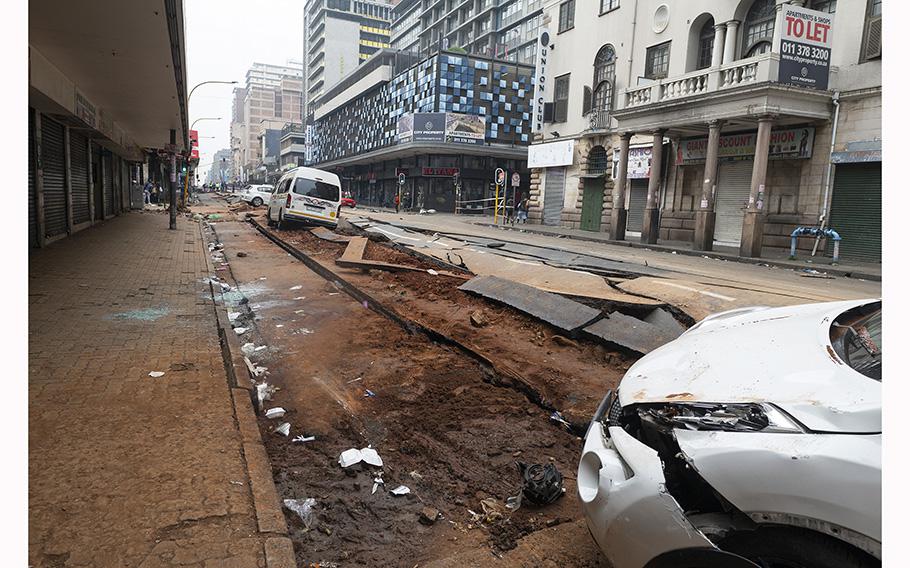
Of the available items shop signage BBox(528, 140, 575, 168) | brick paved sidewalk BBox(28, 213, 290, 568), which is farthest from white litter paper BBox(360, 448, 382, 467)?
shop signage BBox(528, 140, 575, 168)

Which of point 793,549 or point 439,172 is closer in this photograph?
point 793,549

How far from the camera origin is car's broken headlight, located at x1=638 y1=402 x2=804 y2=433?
2021 mm

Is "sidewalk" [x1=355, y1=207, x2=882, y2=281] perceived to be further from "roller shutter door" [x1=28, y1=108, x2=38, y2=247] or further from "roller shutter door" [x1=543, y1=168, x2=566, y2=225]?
"roller shutter door" [x1=28, y1=108, x2=38, y2=247]

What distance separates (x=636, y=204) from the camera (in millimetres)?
26234

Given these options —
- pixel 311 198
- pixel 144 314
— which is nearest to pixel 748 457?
pixel 144 314

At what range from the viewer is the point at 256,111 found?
166m

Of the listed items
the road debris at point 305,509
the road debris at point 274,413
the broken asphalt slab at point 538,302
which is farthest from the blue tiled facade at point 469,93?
the road debris at point 305,509

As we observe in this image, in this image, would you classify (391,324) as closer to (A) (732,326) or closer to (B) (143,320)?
(B) (143,320)

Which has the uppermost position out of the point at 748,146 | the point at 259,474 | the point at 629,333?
the point at 748,146

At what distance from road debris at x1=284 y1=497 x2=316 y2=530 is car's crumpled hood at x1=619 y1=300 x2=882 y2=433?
1891mm

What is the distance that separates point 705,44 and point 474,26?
4997 centimetres

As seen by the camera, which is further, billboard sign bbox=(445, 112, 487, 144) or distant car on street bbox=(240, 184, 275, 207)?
billboard sign bbox=(445, 112, 487, 144)

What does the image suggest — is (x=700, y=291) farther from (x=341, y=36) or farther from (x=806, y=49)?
(x=341, y=36)

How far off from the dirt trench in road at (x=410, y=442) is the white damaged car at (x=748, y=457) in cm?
87
